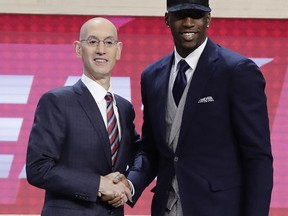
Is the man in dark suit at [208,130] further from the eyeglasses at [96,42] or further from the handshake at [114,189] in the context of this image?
the eyeglasses at [96,42]

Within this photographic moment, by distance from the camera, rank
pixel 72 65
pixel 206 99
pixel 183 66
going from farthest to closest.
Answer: pixel 72 65 < pixel 183 66 < pixel 206 99

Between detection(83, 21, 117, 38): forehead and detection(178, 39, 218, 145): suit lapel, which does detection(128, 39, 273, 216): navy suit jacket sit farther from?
detection(83, 21, 117, 38): forehead

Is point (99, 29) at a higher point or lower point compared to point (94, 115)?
higher

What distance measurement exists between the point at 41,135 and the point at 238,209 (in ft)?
2.44

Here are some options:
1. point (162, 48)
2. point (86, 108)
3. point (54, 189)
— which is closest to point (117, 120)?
point (86, 108)

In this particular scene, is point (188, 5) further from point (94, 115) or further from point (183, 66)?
point (94, 115)

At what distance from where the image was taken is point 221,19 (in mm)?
4797

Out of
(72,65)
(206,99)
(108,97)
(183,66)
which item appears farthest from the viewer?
(72,65)

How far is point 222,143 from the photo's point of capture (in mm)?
2709

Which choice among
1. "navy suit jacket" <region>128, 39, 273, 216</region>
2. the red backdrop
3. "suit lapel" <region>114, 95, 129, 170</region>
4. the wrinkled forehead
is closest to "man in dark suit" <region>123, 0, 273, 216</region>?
"navy suit jacket" <region>128, 39, 273, 216</region>

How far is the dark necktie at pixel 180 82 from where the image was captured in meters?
2.79

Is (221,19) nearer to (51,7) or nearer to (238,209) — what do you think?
(51,7)

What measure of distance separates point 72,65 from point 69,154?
6.80 feet

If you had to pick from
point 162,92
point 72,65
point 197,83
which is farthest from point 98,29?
point 72,65
